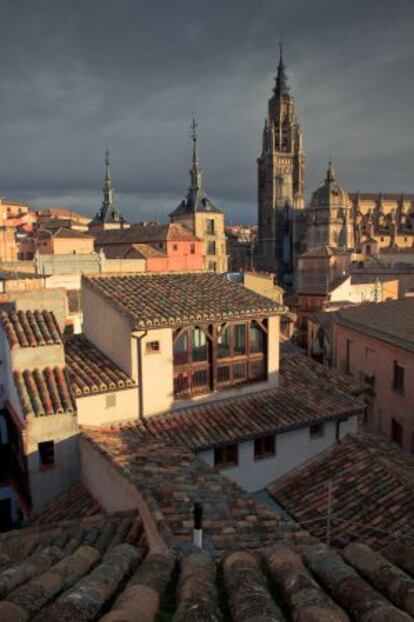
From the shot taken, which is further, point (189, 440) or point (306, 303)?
point (306, 303)

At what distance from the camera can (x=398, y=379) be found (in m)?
20.1

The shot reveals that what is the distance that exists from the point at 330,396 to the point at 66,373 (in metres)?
7.73

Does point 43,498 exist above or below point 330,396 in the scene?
below

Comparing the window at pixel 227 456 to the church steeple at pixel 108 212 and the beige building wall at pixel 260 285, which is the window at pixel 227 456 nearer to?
the beige building wall at pixel 260 285

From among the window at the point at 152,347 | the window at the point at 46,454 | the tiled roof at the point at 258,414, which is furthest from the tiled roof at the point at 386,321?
the window at the point at 46,454

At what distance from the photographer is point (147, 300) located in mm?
13414

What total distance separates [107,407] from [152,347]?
1.87 m

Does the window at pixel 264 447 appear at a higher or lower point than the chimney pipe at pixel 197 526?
lower

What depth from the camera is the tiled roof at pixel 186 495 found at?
23.5 feet

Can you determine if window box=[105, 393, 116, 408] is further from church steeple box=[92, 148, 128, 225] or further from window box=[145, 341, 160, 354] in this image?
church steeple box=[92, 148, 128, 225]

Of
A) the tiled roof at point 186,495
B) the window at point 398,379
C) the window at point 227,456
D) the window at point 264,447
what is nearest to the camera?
the tiled roof at point 186,495

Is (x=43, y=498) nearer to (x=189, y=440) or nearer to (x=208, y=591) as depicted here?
(x=189, y=440)

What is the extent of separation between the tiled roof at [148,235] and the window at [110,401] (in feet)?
158

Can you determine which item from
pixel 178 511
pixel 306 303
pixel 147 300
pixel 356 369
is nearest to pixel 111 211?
pixel 306 303
